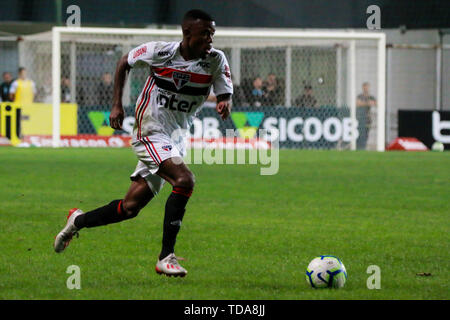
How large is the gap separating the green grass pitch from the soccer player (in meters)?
0.54

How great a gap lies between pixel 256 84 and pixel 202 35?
1719cm

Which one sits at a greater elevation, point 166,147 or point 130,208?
point 166,147

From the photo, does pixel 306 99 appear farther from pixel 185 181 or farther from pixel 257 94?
pixel 185 181

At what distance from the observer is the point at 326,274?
5.72m

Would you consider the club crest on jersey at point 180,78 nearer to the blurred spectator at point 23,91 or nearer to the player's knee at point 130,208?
the player's knee at point 130,208

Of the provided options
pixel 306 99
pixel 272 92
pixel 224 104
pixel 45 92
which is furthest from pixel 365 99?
pixel 224 104

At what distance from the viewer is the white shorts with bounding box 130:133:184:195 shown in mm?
6398

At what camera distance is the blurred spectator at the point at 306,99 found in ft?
77.1

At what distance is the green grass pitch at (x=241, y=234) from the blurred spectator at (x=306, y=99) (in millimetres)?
7719

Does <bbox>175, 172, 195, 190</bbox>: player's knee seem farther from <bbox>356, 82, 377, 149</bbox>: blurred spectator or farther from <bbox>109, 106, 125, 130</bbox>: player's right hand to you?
<bbox>356, 82, 377, 149</bbox>: blurred spectator

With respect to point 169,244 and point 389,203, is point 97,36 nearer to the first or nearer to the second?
point 389,203

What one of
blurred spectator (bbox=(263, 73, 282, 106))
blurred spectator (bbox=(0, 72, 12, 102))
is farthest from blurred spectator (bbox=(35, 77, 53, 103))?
blurred spectator (bbox=(263, 73, 282, 106))

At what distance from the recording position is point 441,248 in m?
7.58
